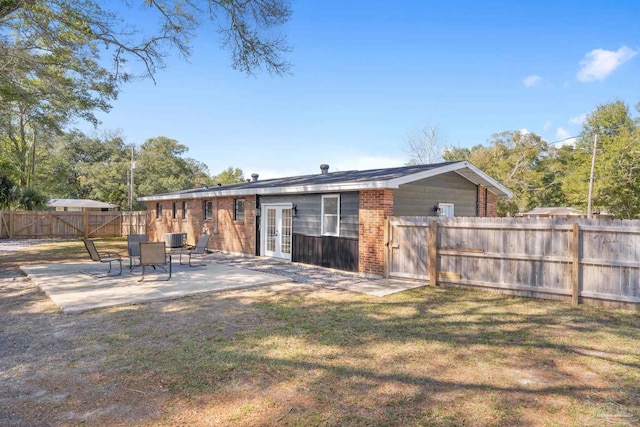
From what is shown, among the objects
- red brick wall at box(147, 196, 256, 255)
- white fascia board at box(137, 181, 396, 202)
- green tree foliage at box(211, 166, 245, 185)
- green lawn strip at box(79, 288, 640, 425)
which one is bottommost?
green lawn strip at box(79, 288, 640, 425)

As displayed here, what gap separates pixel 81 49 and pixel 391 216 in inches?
401

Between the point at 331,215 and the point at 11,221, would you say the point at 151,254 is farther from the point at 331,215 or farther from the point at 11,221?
the point at 11,221

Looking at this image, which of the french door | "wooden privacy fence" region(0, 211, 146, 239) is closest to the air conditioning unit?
the french door

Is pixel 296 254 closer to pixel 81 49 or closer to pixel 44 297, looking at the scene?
pixel 44 297

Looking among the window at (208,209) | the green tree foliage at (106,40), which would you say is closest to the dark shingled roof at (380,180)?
the window at (208,209)

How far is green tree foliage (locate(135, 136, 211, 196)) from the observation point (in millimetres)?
36000

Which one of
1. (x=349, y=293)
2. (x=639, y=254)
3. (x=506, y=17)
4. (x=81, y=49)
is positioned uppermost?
(x=506, y=17)

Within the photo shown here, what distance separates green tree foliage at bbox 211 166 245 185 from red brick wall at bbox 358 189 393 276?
4614cm

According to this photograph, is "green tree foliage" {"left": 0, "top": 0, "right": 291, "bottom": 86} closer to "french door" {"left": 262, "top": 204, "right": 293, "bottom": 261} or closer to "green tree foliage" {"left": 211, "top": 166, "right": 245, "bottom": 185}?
"french door" {"left": 262, "top": 204, "right": 293, "bottom": 261}

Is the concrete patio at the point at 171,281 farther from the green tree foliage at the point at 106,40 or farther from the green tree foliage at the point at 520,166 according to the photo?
the green tree foliage at the point at 520,166

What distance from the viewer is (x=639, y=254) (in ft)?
20.9

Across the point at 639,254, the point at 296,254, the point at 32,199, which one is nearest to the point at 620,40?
the point at 639,254

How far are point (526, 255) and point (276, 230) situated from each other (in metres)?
8.26

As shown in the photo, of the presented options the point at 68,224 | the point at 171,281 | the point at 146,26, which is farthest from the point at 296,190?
the point at 68,224
